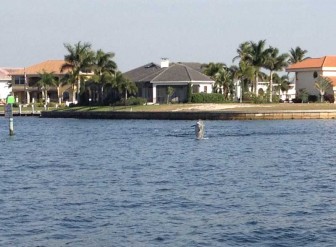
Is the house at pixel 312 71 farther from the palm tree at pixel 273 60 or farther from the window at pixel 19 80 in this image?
the window at pixel 19 80

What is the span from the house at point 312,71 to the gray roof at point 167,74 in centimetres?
1684

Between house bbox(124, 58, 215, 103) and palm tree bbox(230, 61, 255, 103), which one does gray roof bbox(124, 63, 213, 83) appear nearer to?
house bbox(124, 58, 215, 103)

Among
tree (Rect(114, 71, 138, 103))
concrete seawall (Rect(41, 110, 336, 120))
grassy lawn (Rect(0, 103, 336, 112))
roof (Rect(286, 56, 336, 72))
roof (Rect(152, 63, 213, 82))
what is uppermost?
roof (Rect(286, 56, 336, 72))

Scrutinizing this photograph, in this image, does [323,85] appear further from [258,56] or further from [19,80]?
[19,80]

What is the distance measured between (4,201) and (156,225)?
23.0ft

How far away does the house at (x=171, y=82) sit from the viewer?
110062 mm

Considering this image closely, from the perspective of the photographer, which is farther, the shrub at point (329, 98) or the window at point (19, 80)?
the window at point (19, 80)

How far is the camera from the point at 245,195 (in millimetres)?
30094

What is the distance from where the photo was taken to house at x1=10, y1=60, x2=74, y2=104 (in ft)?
447

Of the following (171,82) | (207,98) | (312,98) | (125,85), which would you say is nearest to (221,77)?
(171,82)

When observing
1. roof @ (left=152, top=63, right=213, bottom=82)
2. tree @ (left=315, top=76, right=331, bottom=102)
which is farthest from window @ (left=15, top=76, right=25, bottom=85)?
tree @ (left=315, top=76, right=331, bottom=102)

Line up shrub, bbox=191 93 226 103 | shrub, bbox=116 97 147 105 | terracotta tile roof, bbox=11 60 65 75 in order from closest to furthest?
1. shrub, bbox=191 93 226 103
2. shrub, bbox=116 97 147 105
3. terracotta tile roof, bbox=11 60 65 75

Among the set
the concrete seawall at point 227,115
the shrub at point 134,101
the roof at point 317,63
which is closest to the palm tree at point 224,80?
the shrub at point 134,101

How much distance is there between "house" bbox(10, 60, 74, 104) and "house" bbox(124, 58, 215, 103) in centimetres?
2191
